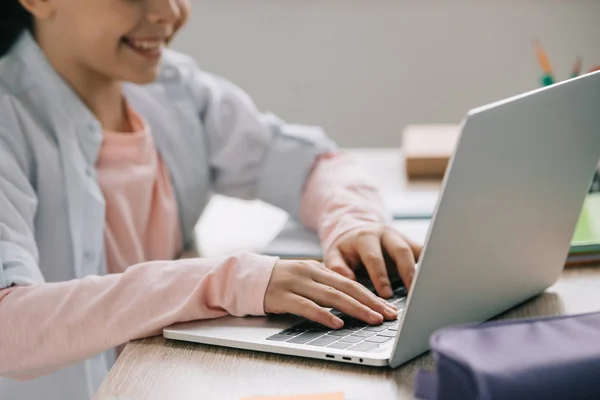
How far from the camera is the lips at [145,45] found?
3.99ft

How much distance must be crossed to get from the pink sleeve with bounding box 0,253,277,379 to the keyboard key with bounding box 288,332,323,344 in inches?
2.6

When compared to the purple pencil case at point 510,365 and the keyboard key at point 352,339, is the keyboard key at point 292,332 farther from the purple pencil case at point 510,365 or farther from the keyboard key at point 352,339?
the purple pencil case at point 510,365

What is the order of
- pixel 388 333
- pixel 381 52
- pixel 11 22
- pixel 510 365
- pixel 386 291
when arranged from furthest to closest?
pixel 381 52 < pixel 11 22 < pixel 386 291 < pixel 388 333 < pixel 510 365

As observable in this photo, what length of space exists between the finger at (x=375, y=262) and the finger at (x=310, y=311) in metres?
0.11

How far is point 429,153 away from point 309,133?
24cm

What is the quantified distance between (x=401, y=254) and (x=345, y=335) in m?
0.20

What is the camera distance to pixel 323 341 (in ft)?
2.65

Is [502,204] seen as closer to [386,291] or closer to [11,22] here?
[386,291]

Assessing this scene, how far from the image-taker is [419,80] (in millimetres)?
2438

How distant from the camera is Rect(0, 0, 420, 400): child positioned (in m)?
0.87

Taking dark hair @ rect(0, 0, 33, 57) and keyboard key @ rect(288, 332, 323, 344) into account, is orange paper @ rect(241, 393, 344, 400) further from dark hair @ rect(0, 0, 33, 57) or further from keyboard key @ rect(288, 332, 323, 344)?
dark hair @ rect(0, 0, 33, 57)

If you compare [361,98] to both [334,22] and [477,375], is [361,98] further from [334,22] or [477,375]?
[477,375]

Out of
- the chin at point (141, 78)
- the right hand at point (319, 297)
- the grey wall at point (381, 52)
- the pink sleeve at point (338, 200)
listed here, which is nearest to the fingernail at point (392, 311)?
the right hand at point (319, 297)

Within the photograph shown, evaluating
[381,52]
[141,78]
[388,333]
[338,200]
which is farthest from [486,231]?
[381,52]
